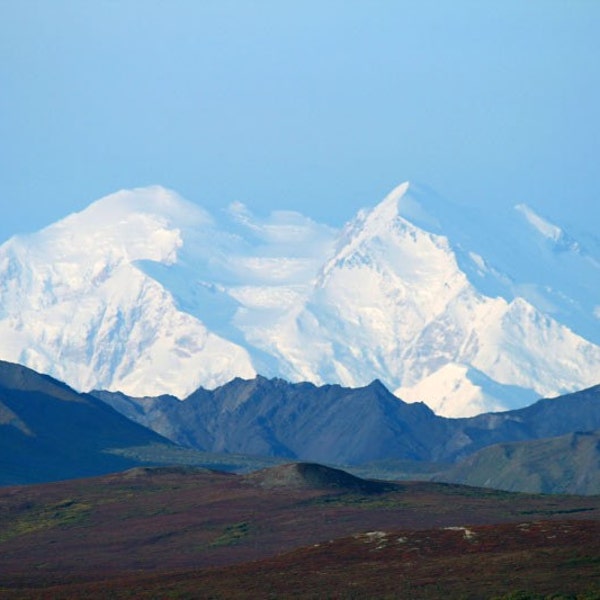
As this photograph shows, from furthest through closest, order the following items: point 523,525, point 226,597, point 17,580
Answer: point 17,580, point 523,525, point 226,597

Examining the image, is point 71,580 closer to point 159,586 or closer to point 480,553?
point 159,586

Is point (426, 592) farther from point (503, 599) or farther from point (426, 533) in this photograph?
point (426, 533)

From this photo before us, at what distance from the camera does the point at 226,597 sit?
161250mm

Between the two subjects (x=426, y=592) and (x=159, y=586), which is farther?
(x=159, y=586)

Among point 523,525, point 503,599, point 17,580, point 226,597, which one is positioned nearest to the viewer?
point 503,599

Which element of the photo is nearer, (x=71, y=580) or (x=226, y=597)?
(x=226, y=597)

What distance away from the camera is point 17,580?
193 m

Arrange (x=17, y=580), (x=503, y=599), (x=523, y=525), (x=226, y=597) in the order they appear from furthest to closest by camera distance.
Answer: (x=17, y=580) → (x=523, y=525) → (x=226, y=597) → (x=503, y=599)

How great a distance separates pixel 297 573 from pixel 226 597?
10317 millimetres

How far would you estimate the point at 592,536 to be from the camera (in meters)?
171

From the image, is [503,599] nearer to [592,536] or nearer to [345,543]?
[592,536]

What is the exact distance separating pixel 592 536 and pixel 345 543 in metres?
23.0

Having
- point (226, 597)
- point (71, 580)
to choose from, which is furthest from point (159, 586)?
point (71, 580)

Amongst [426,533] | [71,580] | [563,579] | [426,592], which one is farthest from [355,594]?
[71,580]
